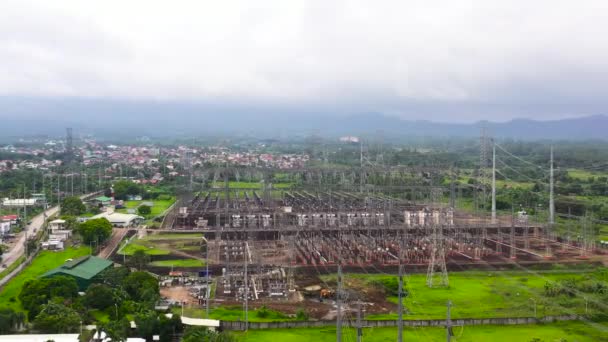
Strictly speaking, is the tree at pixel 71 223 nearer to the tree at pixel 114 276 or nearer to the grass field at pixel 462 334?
the tree at pixel 114 276

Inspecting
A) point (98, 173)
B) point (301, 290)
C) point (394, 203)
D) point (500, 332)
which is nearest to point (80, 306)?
point (301, 290)

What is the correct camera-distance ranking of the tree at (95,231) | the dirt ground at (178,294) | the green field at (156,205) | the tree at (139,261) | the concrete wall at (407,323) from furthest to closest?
the green field at (156,205)
the tree at (95,231)
the tree at (139,261)
the dirt ground at (178,294)
the concrete wall at (407,323)

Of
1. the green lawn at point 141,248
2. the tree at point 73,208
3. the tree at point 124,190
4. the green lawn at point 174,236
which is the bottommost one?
the green lawn at point 141,248

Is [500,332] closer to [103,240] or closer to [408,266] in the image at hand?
[408,266]

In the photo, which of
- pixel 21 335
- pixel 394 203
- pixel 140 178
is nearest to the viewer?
pixel 21 335

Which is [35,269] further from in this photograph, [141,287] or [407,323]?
[407,323]

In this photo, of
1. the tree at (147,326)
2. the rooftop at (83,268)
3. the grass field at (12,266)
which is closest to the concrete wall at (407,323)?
the tree at (147,326)

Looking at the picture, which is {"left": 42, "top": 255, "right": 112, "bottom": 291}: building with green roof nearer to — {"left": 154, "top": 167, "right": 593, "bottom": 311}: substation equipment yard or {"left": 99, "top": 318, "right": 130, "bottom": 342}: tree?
{"left": 154, "top": 167, "right": 593, "bottom": 311}: substation equipment yard
